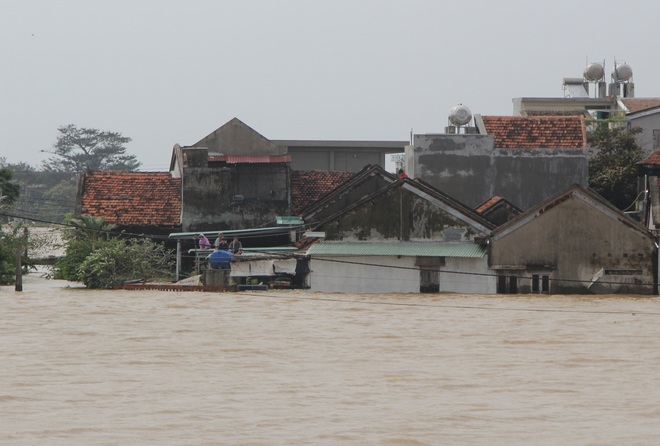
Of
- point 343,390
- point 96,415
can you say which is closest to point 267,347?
point 343,390

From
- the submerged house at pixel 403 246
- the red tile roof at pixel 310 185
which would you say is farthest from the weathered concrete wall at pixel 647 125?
the submerged house at pixel 403 246

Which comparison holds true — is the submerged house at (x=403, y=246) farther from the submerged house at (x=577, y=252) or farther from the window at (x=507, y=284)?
the submerged house at (x=577, y=252)

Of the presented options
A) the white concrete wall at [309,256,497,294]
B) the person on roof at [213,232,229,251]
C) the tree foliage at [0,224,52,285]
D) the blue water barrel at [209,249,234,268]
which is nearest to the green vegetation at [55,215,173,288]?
the tree foliage at [0,224,52,285]

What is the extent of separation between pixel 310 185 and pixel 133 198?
7482mm

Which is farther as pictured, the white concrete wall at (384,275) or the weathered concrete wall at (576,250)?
the white concrete wall at (384,275)

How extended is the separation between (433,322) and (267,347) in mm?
7198

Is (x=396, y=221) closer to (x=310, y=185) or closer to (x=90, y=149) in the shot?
(x=310, y=185)

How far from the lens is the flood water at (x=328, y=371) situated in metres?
16.9

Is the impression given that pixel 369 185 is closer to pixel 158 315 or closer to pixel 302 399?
pixel 158 315

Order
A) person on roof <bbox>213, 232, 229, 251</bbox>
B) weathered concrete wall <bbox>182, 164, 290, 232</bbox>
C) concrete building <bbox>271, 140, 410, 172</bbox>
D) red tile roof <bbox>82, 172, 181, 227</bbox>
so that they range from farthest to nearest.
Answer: concrete building <bbox>271, 140, 410, 172</bbox>, weathered concrete wall <bbox>182, 164, 290, 232</bbox>, red tile roof <bbox>82, 172, 181, 227</bbox>, person on roof <bbox>213, 232, 229, 251</bbox>

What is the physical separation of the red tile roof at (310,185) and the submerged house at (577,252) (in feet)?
44.8

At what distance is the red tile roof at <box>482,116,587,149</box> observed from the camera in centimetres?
5091

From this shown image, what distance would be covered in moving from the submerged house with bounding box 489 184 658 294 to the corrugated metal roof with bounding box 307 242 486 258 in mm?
868

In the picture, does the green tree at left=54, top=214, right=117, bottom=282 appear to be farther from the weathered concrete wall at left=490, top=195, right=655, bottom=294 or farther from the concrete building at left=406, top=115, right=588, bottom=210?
the weathered concrete wall at left=490, top=195, right=655, bottom=294
